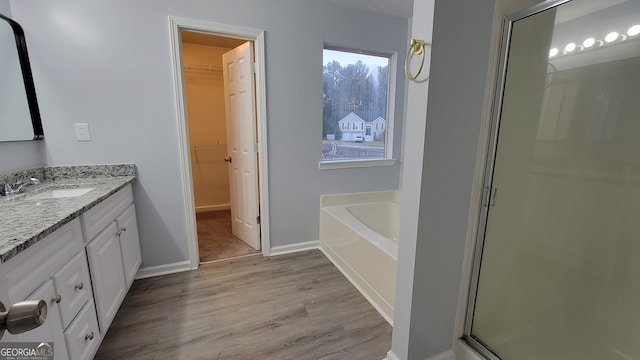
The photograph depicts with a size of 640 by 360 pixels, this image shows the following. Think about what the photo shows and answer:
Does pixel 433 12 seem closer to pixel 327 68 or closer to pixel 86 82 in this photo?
pixel 327 68

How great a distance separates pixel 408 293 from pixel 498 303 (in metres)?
0.55

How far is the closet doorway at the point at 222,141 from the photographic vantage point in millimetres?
2531

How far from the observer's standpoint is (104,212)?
153 cm

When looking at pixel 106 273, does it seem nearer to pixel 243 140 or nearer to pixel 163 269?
pixel 163 269

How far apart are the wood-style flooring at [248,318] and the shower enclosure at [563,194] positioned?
72cm

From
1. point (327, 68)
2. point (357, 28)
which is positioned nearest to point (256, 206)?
point (327, 68)

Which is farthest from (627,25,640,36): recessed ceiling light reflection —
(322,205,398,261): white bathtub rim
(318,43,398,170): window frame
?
(318,43,398,170): window frame

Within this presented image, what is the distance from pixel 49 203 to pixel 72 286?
430 mm

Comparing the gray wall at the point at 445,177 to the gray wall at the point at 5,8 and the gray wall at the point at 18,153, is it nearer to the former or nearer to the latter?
the gray wall at the point at 18,153

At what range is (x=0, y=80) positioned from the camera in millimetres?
1547

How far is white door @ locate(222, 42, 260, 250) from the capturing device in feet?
7.96

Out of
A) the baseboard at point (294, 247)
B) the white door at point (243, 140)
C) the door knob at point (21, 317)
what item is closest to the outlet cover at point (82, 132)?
the white door at point (243, 140)

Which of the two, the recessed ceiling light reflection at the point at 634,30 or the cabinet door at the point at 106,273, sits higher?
the recessed ceiling light reflection at the point at 634,30

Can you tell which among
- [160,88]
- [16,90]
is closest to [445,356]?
[160,88]
